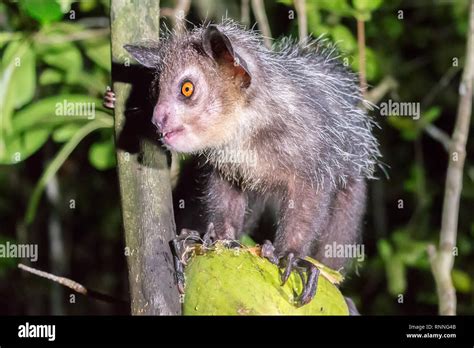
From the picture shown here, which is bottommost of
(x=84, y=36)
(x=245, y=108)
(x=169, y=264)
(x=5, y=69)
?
(x=169, y=264)

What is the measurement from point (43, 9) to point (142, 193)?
139 centimetres

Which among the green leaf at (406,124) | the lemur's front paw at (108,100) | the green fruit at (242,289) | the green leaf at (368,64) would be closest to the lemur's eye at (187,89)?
the lemur's front paw at (108,100)

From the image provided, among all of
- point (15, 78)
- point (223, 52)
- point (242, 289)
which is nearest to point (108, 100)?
point (223, 52)

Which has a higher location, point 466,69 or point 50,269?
point 466,69

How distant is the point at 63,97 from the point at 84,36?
73 centimetres

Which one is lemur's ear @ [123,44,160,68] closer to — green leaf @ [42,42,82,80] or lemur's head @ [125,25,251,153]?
lemur's head @ [125,25,251,153]

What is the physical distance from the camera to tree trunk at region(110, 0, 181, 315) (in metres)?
2.64

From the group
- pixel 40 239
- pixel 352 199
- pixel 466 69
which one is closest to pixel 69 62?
pixel 352 199

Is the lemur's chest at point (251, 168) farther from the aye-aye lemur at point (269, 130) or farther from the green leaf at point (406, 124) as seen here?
the green leaf at point (406, 124)

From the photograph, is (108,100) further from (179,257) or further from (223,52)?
(179,257)

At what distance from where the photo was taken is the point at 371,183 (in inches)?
294

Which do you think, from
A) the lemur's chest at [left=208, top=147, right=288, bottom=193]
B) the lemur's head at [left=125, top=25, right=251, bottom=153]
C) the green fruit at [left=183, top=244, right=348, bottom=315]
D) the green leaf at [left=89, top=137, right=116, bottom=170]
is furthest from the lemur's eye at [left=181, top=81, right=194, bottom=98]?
the green leaf at [left=89, top=137, right=116, bottom=170]

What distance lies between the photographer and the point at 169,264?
268 cm

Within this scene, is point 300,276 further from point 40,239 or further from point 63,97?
point 40,239
